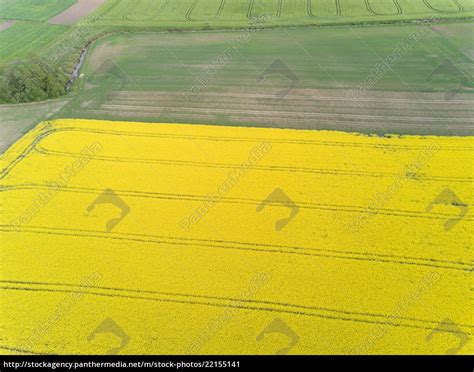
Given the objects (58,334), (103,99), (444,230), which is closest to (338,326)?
(444,230)
